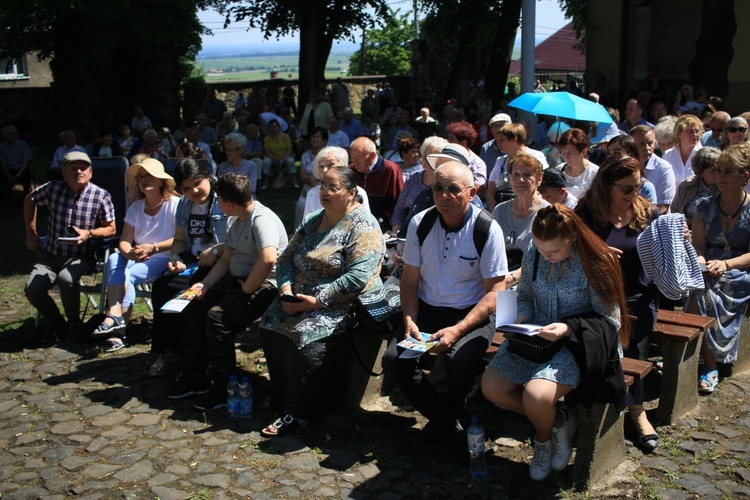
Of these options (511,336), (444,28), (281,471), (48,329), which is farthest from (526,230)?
(444,28)

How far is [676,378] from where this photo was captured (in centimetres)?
487

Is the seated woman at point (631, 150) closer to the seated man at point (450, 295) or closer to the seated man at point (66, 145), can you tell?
the seated man at point (450, 295)

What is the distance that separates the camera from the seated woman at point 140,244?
6684 mm

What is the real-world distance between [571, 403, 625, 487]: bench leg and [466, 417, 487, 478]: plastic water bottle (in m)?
0.47

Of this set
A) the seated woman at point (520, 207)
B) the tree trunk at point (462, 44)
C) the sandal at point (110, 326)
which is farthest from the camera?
the tree trunk at point (462, 44)

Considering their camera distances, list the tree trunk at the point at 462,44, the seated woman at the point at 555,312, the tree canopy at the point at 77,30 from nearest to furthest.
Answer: the seated woman at the point at 555,312 → the tree canopy at the point at 77,30 → the tree trunk at the point at 462,44

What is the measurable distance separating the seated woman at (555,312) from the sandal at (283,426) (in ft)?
4.42

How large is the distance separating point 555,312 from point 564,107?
464 cm

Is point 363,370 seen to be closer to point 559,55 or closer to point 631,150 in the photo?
point 631,150

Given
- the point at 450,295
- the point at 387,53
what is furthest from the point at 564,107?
the point at 387,53

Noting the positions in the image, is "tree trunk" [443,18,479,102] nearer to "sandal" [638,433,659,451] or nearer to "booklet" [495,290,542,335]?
"sandal" [638,433,659,451]

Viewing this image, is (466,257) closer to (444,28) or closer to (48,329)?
(48,329)

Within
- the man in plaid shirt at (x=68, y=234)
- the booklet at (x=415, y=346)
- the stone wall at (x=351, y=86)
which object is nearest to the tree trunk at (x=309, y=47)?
the stone wall at (x=351, y=86)

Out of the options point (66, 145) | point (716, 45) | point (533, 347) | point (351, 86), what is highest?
point (716, 45)
